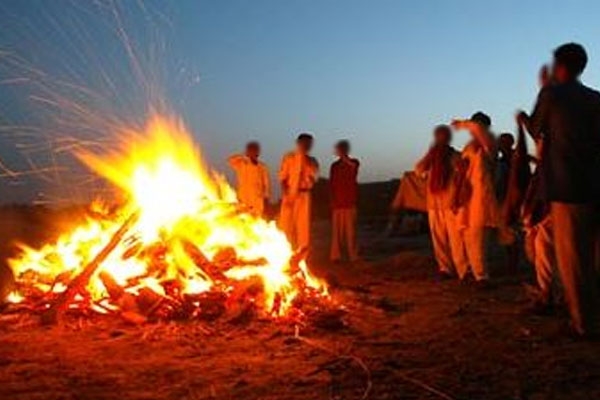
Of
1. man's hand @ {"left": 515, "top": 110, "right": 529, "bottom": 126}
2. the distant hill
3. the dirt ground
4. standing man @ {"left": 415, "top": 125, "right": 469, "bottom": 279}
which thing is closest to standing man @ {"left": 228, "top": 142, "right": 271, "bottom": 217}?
standing man @ {"left": 415, "top": 125, "right": 469, "bottom": 279}

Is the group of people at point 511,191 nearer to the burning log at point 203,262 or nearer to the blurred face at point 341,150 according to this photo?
the blurred face at point 341,150

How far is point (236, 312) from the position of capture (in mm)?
8703

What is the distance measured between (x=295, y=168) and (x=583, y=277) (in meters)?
7.92

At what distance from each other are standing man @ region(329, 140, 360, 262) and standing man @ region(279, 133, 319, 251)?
0.57 metres

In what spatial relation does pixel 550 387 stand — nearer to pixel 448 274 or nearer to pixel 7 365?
pixel 7 365

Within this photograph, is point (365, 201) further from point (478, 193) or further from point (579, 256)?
point (579, 256)

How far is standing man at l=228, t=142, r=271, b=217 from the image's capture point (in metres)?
14.9

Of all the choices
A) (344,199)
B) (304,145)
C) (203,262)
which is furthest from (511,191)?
(344,199)

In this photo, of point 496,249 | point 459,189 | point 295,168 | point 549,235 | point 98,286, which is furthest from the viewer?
point 496,249

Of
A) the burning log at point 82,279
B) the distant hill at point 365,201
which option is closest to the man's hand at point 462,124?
the burning log at point 82,279

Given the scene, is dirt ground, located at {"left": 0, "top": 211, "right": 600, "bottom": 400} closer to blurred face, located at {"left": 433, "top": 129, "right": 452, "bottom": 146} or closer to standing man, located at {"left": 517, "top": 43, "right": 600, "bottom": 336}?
standing man, located at {"left": 517, "top": 43, "right": 600, "bottom": 336}

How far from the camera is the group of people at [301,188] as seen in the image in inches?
582

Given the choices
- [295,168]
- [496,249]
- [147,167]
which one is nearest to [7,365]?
[147,167]

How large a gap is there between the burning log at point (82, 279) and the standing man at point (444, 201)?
445cm
